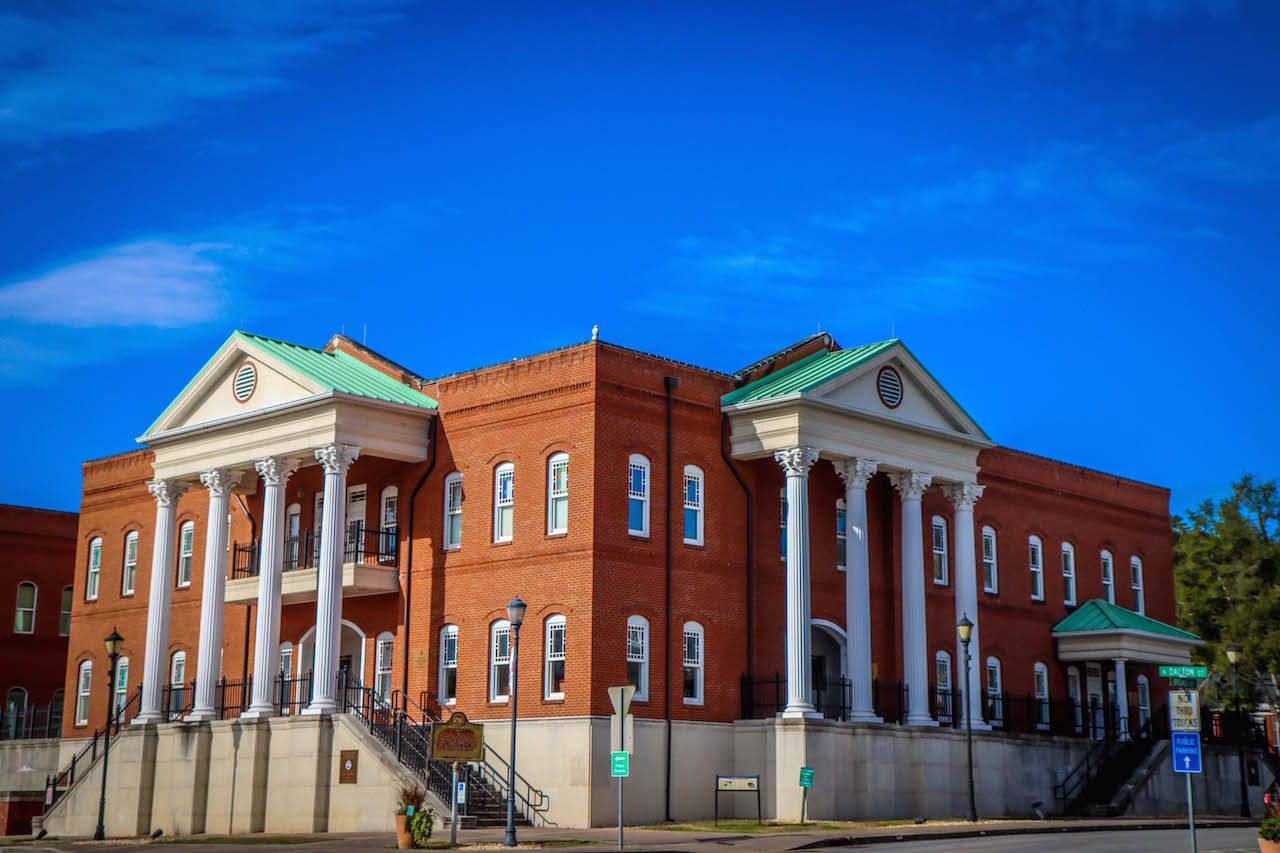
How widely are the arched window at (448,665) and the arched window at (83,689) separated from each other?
59.5ft

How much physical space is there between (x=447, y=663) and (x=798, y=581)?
9587mm

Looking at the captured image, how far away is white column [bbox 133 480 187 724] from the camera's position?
44.8m

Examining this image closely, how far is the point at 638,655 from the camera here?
38.4m

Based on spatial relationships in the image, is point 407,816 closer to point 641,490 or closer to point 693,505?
point 641,490

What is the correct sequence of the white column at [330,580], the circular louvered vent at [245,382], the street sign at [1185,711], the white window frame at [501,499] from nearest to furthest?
the street sign at [1185,711], the white column at [330,580], the white window frame at [501,499], the circular louvered vent at [245,382]

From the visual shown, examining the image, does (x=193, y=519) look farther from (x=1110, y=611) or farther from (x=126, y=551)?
(x=1110, y=611)

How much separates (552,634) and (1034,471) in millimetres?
20683

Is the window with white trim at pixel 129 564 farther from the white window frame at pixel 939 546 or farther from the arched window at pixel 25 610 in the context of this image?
the white window frame at pixel 939 546

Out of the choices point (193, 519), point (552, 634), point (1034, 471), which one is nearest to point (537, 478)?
point (552, 634)

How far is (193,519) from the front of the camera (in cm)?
5072

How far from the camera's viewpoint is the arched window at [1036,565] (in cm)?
5169

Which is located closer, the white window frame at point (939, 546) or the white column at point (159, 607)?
the white column at point (159, 607)

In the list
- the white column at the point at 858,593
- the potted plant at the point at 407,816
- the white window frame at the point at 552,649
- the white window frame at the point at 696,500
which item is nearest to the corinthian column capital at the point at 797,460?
the white column at the point at 858,593

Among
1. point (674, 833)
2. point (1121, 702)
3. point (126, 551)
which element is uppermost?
point (126, 551)
